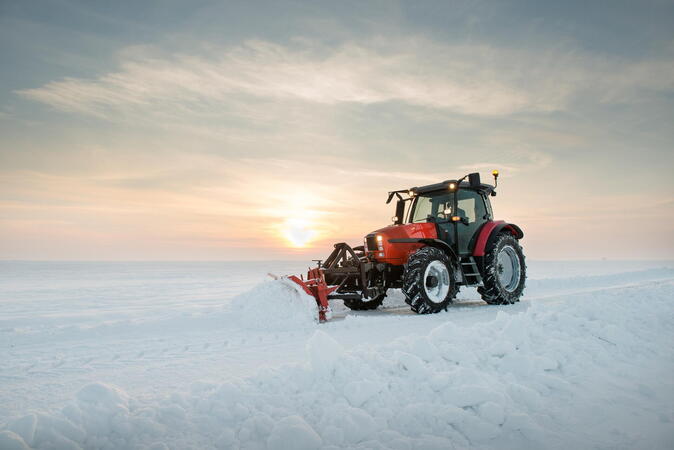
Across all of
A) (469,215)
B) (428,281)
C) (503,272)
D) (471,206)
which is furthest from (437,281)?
(503,272)

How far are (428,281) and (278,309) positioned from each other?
274 cm

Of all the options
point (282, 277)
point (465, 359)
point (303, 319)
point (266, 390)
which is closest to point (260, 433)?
point (266, 390)

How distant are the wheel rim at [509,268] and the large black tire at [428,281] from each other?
187 centimetres

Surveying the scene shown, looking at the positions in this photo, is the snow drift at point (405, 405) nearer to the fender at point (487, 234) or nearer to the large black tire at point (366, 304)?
the fender at point (487, 234)

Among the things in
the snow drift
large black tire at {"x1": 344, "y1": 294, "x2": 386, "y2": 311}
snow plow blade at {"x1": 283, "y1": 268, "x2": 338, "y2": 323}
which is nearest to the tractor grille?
large black tire at {"x1": 344, "y1": 294, "x2": 386, "y2": 311}

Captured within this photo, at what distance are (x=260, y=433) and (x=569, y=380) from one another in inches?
109

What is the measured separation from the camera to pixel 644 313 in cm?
611

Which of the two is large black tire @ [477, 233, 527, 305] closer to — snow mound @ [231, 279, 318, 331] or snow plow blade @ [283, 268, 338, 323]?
snow plow blade @ [283, 268, 338, 323]

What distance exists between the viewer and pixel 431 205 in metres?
8.73

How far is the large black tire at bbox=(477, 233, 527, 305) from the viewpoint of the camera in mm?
8461

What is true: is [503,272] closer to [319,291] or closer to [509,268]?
[509,268]

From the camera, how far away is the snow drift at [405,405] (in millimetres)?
2609

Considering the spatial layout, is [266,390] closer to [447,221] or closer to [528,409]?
[528,409]

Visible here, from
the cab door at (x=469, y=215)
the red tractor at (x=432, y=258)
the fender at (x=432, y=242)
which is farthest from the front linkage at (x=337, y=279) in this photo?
the cab door at (x=469, y=215)
